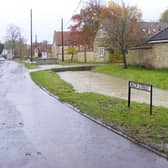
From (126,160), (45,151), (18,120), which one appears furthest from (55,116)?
(126,160)

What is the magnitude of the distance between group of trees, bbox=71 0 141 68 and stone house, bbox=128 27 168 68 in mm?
1655

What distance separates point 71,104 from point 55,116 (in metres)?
2.63

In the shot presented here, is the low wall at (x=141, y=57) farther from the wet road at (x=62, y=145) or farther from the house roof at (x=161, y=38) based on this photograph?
the wet road at (x=62, y=145)

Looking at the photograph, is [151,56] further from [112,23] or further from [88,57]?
[88,57]

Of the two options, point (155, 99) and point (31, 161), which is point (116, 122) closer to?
point (31, 161)

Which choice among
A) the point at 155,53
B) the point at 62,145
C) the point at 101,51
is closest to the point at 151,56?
the point at 155,53

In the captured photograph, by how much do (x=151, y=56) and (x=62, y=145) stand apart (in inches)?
1115

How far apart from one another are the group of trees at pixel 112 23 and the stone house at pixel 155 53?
1.66m

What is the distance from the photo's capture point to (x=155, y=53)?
1320 inches

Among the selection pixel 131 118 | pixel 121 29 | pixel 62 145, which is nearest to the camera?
pixel 62 145

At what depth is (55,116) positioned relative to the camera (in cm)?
1110

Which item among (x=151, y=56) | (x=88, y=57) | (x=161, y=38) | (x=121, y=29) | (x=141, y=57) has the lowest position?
(x=88, y=57)

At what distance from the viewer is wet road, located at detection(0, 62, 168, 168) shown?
6289 millimetres

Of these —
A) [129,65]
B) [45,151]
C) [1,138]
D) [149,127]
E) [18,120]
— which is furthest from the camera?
[129,65]
